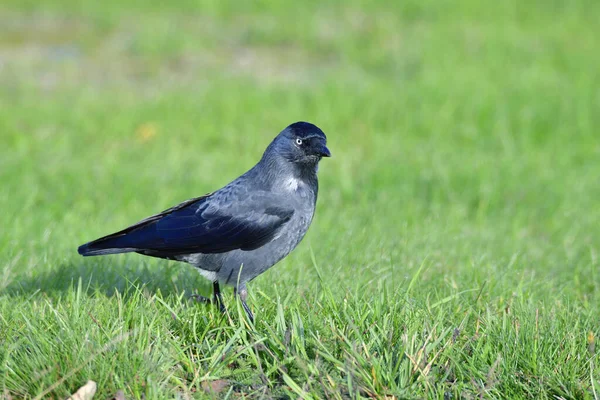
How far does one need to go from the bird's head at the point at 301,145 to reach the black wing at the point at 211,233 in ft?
0.93

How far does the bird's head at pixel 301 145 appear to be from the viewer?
166 inches

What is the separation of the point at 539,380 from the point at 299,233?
1495 mm

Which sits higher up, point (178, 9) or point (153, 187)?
point (178, 9)

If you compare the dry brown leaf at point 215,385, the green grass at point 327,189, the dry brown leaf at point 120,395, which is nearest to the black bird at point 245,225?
the green grass at point 327,189

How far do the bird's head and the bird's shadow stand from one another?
36.6 inches

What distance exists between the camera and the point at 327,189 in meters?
7.45

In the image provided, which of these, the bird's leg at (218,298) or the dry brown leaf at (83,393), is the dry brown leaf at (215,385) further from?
the bird's leg at (218,298)

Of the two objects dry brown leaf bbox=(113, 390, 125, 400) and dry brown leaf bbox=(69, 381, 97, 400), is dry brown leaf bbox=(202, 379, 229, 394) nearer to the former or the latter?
dry brown leaf bbox=(113, 390, 125, 400)

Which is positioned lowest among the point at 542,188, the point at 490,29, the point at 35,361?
the point at 542,188

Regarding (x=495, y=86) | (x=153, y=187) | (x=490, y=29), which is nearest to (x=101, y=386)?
(x=153, y=187)

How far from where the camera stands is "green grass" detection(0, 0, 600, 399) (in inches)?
129

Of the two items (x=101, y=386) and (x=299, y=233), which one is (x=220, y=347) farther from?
(x=299, y=233)

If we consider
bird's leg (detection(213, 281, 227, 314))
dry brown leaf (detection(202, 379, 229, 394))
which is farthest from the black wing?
dry brown leaf (detection(202, 379, 229, 394))

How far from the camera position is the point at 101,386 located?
3.09 m
